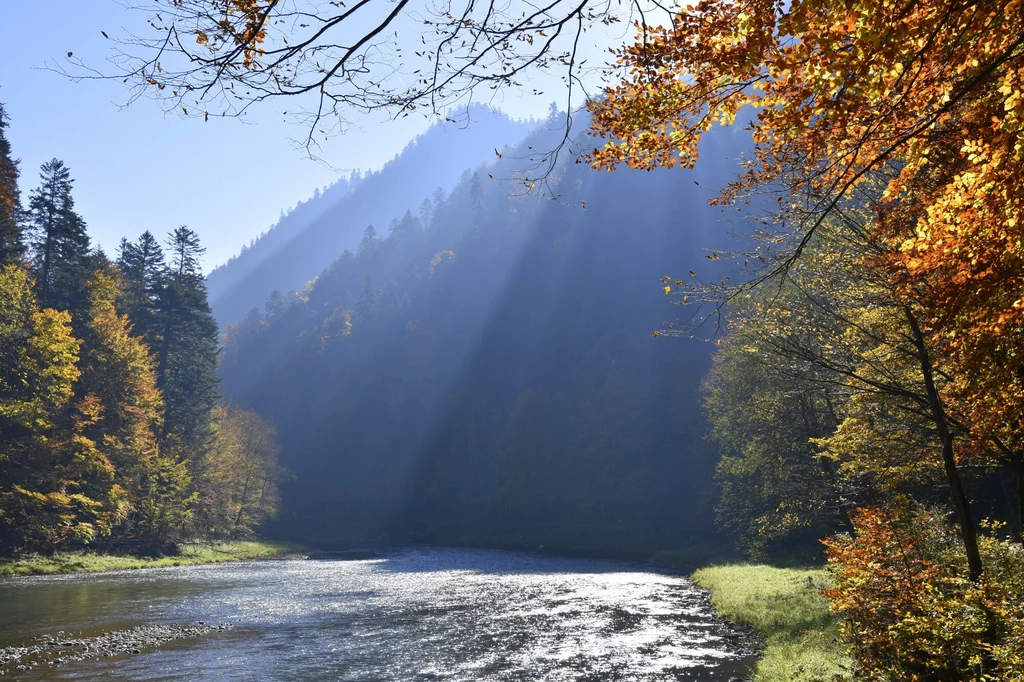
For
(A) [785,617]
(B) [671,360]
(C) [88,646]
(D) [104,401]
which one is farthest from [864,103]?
(B) [671,360]

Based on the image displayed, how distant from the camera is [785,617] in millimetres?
18750

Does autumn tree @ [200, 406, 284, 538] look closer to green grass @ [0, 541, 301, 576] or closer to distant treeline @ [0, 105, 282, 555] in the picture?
distant treeline @ [0, 105, 282, 555]

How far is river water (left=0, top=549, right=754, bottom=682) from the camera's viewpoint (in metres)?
15.2

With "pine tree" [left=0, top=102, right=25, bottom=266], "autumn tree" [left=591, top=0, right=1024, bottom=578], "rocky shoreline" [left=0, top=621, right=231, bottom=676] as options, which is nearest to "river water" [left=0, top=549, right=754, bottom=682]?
"rocky shoreline" [left=0, top=621, right=231, bottom=676]

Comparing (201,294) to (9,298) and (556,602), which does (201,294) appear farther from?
(556,602)

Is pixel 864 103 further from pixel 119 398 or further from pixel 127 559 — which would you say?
pixel 119 398

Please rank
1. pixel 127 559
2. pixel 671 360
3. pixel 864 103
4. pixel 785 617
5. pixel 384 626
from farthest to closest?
1. pixel 671 360
2. pixel 127 559
3. pixel 384 626
4. pixel 785 617
5. pixel 864 103

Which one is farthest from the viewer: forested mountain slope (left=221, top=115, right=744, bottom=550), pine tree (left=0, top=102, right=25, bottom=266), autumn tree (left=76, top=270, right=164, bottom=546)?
forested mountain slope (left=221, top=115, right=744, bottom=550)

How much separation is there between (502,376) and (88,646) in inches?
4192

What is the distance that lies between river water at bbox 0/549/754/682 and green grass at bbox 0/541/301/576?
2.28 meters

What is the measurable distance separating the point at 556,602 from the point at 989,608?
64.2ft

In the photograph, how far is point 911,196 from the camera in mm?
11039

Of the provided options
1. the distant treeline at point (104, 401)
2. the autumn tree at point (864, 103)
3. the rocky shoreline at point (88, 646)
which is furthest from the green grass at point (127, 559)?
the autumn tree at point (864, 103)

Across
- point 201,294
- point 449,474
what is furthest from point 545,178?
point 449,474
